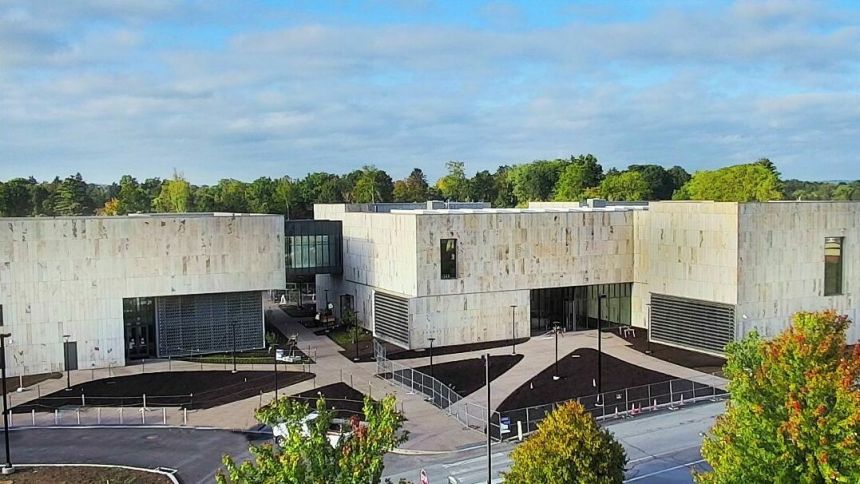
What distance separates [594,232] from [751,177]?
63.5 m

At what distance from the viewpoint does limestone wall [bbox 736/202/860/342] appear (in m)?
49.6

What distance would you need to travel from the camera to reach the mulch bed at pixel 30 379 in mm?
44791

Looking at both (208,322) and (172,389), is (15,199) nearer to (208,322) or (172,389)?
(208,322)

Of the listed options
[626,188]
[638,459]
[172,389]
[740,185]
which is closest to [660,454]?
[638,459]

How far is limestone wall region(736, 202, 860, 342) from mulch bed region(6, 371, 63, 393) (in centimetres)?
4315

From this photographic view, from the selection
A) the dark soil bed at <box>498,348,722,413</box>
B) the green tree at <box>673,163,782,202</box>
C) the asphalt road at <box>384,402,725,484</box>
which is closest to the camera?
the asphalt road at <box>384,402,725,484</box>

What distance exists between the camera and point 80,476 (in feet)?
96.6

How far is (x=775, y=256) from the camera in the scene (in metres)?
50.5

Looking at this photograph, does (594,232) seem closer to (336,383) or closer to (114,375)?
(336,383)

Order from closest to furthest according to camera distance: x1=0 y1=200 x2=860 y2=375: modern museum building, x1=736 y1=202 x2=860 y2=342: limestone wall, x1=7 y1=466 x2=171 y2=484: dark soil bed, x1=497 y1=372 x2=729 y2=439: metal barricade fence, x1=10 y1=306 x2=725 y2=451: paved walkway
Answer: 1. x1=7 y1=466 x2=171 y2=484: dark soil bed
2. x1=10 y1=306 x2=725 y2=451: paved walkway
3. x1=497 y1=372 x2=729 y2=439: metal barricade fence
4. x1=0 y1=200 x2=860 y2=375: modern museum building
5. x1=736 y1=202 x2=860 y2=342: limestone wall

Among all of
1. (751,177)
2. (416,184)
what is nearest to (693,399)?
(751,177)

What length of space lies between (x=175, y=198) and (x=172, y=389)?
105m

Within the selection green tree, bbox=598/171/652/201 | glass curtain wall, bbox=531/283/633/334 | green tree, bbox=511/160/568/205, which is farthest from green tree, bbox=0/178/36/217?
glass curtain wall, bbox=531/283/633/334

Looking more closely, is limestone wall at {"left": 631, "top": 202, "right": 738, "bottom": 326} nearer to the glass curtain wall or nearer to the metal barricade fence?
the glass curtain wall
